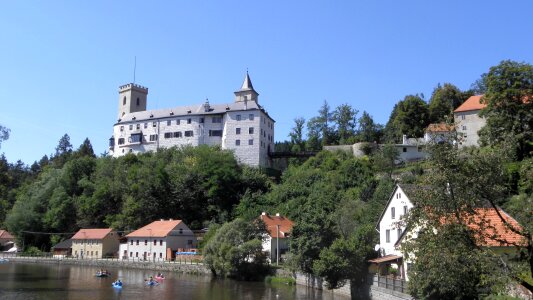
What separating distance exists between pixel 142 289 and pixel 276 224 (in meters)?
18.8

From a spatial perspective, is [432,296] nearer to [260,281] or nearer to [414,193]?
[414,193]

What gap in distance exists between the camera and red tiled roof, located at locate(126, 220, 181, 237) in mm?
66319

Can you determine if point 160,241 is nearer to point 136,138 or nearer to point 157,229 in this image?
point 157,229

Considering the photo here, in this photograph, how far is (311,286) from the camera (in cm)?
3909

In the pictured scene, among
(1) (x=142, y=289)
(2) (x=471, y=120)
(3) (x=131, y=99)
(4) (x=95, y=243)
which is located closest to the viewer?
(1) (x=142, y=289)

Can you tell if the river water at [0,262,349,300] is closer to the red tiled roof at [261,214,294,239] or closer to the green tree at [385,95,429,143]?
the red tiled roof at [261,214,294,239]

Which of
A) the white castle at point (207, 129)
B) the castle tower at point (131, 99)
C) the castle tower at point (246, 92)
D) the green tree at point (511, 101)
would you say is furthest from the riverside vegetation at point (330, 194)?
the castle tower at point (131, 99)

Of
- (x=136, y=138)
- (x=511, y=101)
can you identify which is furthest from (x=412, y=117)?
(x=136, y=138)

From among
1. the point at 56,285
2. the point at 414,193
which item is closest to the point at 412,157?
the point at 56,285

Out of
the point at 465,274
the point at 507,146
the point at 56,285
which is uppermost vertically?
the point at 507,146

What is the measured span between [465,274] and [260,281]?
30787 mm

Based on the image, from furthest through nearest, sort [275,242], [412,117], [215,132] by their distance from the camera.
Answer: [215,132] → [412,117] → [275,242]

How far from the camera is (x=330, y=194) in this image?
6175 cm

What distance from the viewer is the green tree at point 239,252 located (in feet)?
149
